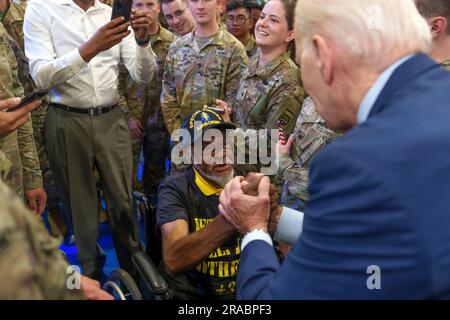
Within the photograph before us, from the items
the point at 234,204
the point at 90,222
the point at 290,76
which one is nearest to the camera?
the point at 234,204

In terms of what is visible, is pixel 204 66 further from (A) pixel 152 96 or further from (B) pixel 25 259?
(B) pixel 25 259

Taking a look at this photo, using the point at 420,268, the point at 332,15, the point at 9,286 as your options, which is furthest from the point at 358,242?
the point at 9,286

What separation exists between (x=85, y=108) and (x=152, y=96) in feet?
3.75

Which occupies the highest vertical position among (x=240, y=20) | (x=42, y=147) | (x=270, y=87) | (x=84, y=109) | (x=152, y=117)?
(x=240, y=20)

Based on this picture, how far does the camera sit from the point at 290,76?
2.85 metres

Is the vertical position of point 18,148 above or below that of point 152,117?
above

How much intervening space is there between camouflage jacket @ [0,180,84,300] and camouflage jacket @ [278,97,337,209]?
152cm

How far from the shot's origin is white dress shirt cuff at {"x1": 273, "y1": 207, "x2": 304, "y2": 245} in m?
1.52

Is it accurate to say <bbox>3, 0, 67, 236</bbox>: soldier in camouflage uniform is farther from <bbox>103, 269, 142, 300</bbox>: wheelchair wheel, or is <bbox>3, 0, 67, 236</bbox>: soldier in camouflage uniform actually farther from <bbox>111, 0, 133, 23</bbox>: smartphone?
<bbox>103, 269, 142, 300</bbox>: wheelchair wheel

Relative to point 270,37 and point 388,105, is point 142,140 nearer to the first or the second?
point 270,37

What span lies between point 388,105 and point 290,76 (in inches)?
75.6

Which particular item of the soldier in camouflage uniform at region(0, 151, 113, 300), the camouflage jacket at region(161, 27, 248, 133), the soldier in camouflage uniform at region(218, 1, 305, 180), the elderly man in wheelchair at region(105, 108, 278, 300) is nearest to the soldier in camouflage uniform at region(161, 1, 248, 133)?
the camouflage jacket at region(161, 27, 248, 133)

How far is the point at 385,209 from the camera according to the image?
86cm

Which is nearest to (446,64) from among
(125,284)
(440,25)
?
(440,25)
